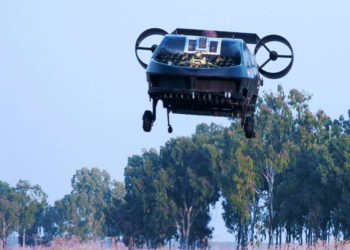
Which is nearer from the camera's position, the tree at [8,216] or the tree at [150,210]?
the tree at [150,210]

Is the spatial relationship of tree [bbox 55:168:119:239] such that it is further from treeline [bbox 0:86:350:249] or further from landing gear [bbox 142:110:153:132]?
landing gear [bbox 142:110:153:132]

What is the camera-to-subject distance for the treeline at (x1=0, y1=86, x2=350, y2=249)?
89000 millimetres

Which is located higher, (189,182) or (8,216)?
(189,182)

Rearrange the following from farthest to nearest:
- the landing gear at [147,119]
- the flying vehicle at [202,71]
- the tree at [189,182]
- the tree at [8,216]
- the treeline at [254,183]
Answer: the tree at [8,216]
the tree at [189,182]
the treeline at [254,183]
the landing gear at [147,119]
the flying vehicle at [202,71]

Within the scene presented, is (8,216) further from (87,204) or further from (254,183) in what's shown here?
(254,183)

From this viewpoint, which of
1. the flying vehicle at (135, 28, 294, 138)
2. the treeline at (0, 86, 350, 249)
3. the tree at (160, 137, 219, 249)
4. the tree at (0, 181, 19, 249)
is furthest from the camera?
the tree at (0, 181, 19, 249)

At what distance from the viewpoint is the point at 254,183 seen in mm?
91000

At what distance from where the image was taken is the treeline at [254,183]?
89000 millimetres

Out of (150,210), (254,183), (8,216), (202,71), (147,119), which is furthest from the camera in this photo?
(8,216)

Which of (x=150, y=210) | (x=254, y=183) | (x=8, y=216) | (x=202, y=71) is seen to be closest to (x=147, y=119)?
(x=202, y=71)

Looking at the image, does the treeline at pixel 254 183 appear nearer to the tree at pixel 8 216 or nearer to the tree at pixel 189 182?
the tree at pixel 189 182

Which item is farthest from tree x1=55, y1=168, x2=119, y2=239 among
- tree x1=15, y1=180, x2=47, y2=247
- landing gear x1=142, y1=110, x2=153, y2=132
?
landing gear x1=142, y1=110, x2=153, y2=132

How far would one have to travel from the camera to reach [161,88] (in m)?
21.3

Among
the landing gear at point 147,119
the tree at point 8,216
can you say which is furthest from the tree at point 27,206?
the landing gear at point 147,119
